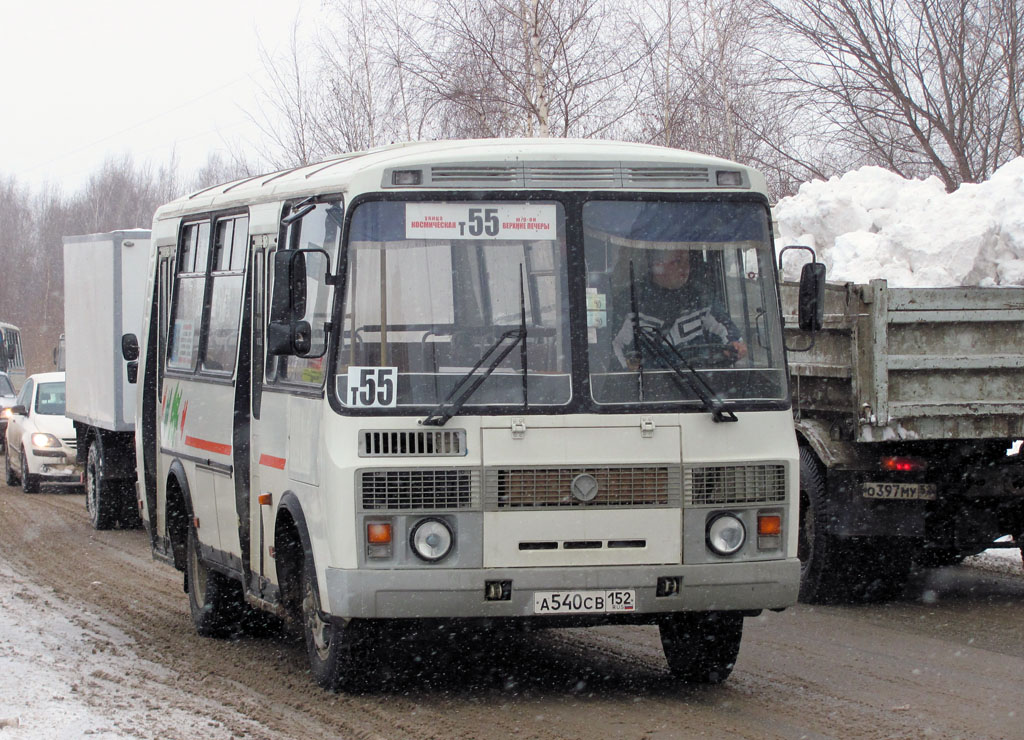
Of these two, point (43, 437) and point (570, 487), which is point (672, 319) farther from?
point (43, 437)

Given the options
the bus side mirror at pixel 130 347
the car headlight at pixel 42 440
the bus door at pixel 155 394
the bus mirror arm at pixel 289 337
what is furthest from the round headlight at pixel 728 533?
the car headlight at pixel 42 440

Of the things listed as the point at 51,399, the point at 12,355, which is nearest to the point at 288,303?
the point at 51,399

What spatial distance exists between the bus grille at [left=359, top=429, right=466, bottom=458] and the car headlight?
554 inches

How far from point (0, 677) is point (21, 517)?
9.60m

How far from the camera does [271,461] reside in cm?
788

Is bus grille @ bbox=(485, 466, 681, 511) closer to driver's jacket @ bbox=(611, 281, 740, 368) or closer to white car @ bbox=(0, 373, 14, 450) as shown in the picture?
driver's jacket @ bbox=(611, 281, 740, 368)

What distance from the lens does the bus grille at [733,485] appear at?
6.94 metres

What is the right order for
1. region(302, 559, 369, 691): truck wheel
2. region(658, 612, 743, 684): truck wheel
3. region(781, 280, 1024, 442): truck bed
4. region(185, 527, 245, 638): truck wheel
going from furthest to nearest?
region(781, 280, 1024, 442): truck bed < region(185, 527, 245, 638): truck wheel < region(658, 612, 743, 684): truck wheel < region(302, 559, 369, 691): truck wheel

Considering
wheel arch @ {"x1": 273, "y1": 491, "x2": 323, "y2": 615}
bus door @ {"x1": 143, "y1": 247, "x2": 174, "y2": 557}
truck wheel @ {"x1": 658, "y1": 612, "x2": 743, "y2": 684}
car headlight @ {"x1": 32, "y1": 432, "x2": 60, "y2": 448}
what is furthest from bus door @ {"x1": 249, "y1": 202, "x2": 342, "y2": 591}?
car headlight @ {"x1": 32, "y1": 432, "x2": 60, "y2": 448}

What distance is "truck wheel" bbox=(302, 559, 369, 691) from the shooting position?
7.14 m

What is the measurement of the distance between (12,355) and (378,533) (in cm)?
3593

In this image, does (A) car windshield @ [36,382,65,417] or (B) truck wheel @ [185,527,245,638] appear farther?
(A) car windshield @ [36,382,65,417]

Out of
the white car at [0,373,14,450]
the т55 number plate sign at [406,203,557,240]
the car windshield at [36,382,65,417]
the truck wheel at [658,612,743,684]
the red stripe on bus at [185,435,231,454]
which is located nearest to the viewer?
the т55 number plate sign at [406,203,557,240]

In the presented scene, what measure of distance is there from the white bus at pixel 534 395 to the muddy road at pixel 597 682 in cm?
43
